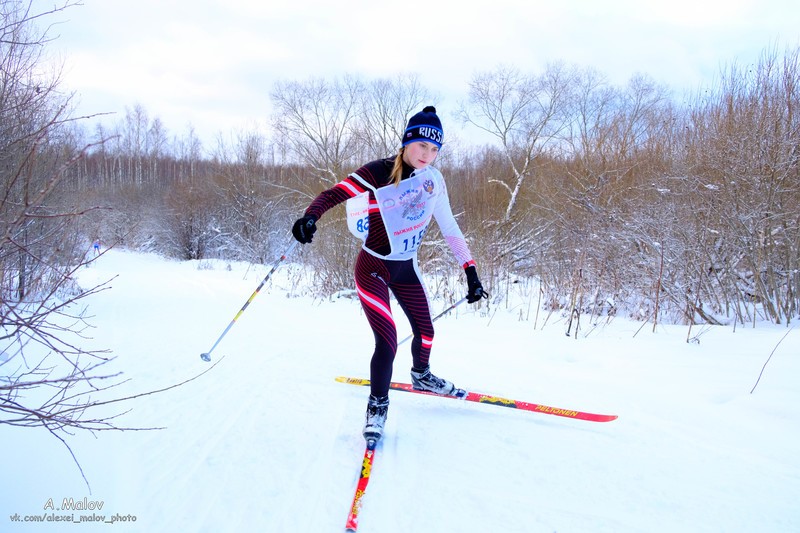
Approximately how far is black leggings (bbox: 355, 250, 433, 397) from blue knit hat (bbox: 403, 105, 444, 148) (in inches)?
30.9

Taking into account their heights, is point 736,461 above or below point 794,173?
below

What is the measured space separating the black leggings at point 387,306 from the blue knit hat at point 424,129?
30.9 inches

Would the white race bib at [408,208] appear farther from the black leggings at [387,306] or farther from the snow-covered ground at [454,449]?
the snow-covered ground at [454,449]

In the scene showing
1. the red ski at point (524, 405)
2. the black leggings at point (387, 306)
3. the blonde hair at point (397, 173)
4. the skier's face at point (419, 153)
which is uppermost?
the skier's face at point (419, 153)

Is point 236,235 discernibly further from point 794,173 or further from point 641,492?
point 641,492

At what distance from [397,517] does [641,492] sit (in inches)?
44.4

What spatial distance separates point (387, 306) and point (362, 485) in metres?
1.08

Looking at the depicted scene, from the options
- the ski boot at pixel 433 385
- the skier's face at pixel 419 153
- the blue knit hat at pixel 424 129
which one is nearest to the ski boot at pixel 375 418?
the ski boot at pixel 433 385

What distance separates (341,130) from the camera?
17.8m

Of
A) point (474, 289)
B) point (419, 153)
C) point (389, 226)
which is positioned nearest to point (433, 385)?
point (474, 289)

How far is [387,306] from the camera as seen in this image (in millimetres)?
2898

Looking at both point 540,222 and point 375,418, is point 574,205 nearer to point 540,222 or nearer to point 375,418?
point 540,222

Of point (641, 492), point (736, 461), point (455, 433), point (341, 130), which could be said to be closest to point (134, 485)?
point (455, 433)

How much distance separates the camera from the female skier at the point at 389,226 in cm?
277
